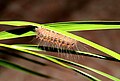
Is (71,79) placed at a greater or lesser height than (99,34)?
lesser

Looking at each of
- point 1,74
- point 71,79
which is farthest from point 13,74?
point 71,79

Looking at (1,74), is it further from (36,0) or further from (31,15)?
(36,0)

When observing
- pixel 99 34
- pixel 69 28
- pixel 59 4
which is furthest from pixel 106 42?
pixel 69 28

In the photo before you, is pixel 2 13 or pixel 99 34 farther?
pixel 2 13

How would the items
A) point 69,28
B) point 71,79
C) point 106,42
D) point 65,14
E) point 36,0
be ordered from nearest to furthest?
point 69,28, point 71,79, point 106,42, point 65,14, point 36,0

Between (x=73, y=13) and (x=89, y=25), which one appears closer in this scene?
(x=89, y=25)

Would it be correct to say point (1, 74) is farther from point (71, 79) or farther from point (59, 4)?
point (59, 4)

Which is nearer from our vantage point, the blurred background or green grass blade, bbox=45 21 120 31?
green grass blade, bbox=45 21 120 31

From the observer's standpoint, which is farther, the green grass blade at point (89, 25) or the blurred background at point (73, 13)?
the blurred background at point (73, 13)

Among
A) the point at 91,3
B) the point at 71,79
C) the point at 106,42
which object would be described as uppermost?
the point at 91,3

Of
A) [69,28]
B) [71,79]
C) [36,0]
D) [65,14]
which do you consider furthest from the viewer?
[36,0]
